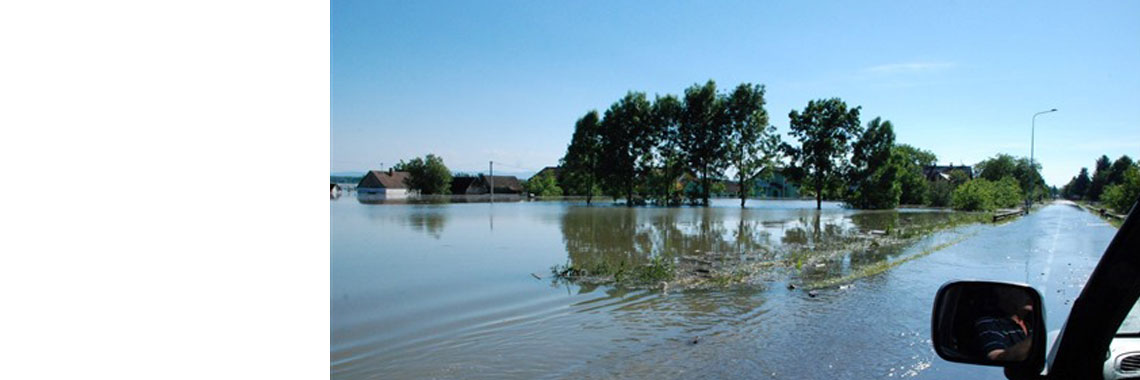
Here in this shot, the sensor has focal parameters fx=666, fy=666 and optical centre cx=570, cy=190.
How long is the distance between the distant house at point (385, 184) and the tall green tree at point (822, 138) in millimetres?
26165

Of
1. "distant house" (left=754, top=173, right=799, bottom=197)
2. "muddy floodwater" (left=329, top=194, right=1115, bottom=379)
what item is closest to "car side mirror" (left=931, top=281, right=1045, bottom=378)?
"muddy floodwater" (left=329, top=194, right=1115, bottom=379)

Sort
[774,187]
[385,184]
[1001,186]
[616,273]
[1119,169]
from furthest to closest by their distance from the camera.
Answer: [385,184] → [774,187] → [1001,186] → [616,273] → [1119,169]

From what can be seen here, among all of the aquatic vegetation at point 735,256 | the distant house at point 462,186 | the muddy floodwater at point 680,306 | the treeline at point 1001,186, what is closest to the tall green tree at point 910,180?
the treeline at point 1001,186

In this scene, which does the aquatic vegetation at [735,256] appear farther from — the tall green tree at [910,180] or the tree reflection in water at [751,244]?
the tall green tree at [910,180]

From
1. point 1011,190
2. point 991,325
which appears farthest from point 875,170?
point 991,325

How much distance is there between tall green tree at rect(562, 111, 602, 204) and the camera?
39.2 metres

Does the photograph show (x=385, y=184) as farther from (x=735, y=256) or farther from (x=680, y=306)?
(x=680, y=306)

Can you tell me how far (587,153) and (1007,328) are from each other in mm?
39196

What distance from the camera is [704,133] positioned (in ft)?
118

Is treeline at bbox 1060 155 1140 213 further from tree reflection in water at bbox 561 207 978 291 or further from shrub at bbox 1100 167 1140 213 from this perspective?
tree reflection in water at bbox 561 207 978 291

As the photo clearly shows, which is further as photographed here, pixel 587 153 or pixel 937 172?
pixel 587 153

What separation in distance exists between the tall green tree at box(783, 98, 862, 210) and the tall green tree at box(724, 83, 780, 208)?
1.59m
